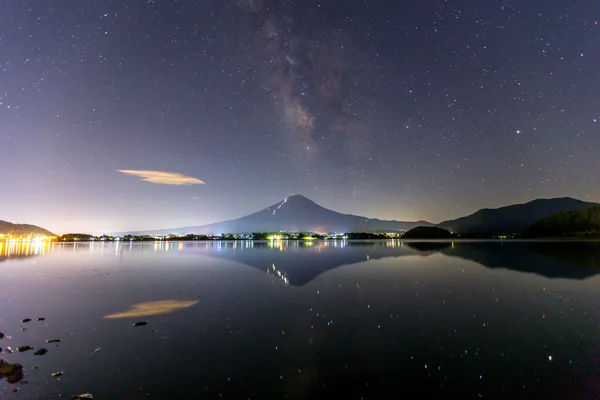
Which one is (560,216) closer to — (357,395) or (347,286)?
(347,286)

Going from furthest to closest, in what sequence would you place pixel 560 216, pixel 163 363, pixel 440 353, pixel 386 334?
pixel 560 216 → pixel 386 334 → pixel 440 353 → pixel 163 363

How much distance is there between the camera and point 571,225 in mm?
155750

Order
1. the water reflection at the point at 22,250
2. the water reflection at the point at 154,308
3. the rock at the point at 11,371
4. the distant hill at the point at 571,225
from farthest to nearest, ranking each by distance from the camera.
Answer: the distant hill at the point at 571,225
the water reflection at the point at 22,250
the water reflection at the point at 154,308
the rock at the point at 11,371

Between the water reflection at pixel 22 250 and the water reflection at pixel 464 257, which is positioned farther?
the water reflection at pixel 22 250

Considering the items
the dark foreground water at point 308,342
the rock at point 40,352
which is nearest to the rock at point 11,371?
the dark foreground water at point 308,342

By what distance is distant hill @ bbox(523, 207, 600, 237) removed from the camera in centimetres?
14512

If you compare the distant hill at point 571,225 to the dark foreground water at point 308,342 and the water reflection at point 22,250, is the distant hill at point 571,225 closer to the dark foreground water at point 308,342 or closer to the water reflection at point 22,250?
the dark foreground water at point 308,342

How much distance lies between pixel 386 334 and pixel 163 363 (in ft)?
23.0

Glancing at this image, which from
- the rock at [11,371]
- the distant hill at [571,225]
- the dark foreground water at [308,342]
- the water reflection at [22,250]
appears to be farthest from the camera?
the distant hill at [571,225]

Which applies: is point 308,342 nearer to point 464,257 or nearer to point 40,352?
point 40,352

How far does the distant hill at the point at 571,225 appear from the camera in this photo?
14512 centimetres

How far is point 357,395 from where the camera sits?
7266 millimetres

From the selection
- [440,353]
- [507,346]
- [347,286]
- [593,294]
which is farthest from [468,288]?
[440,353]

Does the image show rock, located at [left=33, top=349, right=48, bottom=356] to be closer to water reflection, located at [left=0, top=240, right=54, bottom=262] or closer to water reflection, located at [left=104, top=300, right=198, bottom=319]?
water reflection, located at [left=104, top=300, right=198, bottom=319]
